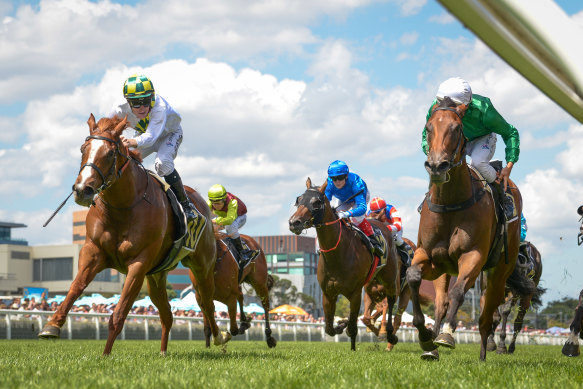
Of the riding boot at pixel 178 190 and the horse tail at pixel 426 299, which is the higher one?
the riding boot at pixel 178 190

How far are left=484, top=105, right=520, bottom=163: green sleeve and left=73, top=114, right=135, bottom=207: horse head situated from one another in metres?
3.89

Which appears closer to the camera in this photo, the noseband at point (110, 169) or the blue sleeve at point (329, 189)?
the noseband at point (110, 169)

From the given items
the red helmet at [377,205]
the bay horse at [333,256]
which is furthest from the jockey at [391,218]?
the bay horse at [333,256]

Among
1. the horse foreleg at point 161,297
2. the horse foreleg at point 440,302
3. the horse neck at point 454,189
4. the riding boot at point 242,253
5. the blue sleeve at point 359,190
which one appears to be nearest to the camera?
the horse neck at point 454,189

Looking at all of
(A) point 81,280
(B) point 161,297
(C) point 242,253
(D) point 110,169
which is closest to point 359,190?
(C) point 242,253

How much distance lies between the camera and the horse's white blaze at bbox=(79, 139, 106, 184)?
20.8 feet

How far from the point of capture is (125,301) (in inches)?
268

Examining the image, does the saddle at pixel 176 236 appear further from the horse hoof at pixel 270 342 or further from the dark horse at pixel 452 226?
the horse hoof at pixel 270 342

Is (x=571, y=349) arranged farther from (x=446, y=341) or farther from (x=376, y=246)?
(x=446, y=341)

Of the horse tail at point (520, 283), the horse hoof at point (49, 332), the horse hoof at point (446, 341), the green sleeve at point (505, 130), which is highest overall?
the green sleeve at point (505, 130)

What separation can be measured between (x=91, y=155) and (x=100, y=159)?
0.09 meters

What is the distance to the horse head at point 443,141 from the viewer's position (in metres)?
6.09

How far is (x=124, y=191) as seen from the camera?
707cm

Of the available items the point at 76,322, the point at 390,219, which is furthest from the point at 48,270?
the point at 390,219
